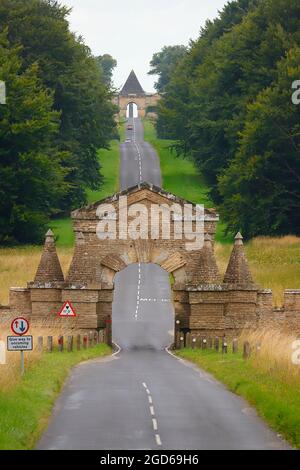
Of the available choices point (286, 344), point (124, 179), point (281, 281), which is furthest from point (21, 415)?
point (124, 179)

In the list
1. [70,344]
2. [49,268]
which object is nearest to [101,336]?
[49,268]

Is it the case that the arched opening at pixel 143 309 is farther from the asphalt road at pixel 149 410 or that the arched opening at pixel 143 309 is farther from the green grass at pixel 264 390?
the green grass at pixel 264 390

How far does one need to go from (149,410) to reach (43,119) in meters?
46.6

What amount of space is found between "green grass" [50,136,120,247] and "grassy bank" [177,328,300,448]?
36539 mm

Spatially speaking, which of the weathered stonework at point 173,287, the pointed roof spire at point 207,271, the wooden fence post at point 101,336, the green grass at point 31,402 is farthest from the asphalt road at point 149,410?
the pointed roof spire at point 207,271

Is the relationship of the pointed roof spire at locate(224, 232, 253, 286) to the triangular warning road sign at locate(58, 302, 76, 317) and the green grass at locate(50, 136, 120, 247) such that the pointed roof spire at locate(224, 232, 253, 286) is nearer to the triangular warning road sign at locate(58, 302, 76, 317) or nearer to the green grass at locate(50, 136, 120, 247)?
the triangular warning road sign at locate(58, 302, 76, 317)

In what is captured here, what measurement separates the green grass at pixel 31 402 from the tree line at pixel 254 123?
116 feet

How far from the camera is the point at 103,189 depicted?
Answer: 339 ft

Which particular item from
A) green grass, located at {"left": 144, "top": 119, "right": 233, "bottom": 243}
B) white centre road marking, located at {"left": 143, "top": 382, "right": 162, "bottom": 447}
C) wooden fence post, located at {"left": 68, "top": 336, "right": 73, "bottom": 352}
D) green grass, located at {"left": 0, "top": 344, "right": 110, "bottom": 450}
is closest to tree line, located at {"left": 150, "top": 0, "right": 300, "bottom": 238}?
green grass, located at {"left": 144, "top": 119, "right": 233, "bottom": 243}

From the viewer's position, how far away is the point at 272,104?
75500 mm

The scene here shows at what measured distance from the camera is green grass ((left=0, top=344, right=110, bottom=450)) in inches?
1018

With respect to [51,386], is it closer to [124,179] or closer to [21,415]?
[21,415]

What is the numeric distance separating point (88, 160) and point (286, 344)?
53.9 m

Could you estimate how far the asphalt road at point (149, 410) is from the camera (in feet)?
86.2
